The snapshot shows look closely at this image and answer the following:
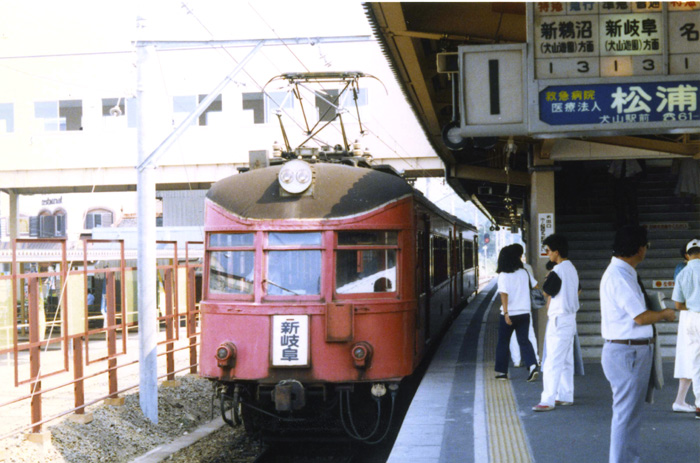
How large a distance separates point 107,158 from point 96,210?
1514 cm

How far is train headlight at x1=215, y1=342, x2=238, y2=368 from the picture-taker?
7.95 m

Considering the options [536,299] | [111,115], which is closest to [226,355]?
[536,299]

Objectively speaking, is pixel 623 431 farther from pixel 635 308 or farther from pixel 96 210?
pixel 96 210

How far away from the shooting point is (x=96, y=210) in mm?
38500

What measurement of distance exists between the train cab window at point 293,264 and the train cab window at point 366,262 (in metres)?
0.23

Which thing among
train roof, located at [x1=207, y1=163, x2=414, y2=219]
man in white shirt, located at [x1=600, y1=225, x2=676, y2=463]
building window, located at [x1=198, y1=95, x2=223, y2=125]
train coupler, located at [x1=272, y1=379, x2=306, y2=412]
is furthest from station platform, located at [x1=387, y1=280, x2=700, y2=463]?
building window, located at [x1=198, y1=95, x2=223, y2=125]

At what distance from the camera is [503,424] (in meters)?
7.16

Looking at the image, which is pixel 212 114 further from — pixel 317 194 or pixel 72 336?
pixel 317 194

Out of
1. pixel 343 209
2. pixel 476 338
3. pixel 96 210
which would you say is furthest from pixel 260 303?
pixel 96 210

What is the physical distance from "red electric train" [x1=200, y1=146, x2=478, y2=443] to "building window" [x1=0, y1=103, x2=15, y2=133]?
60.0 feet

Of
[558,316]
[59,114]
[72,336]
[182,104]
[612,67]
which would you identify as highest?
[182,104]

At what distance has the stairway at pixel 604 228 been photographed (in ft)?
39.2

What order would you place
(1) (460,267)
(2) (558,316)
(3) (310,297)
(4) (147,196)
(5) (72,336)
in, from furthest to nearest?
(1) (460,267), (4) (147,196), (5) (72,336), (3) (310,297), (2) (558,316)

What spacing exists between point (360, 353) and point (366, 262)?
0.96 metres
